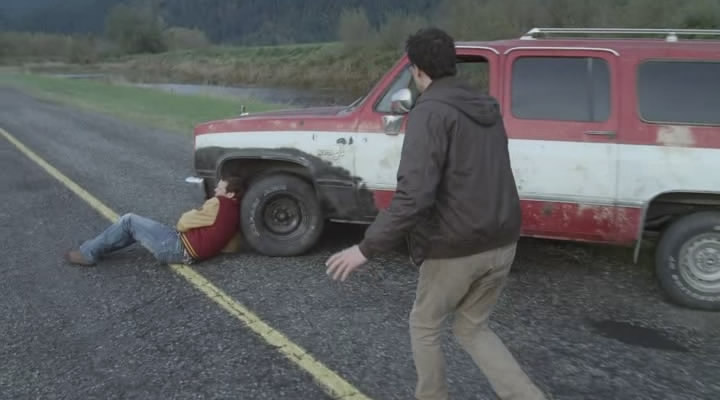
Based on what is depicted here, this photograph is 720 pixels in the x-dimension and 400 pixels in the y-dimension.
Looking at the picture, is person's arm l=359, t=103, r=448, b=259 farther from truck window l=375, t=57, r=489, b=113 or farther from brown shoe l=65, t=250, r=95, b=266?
brown shoe l=65, t=250, r=95, b=266

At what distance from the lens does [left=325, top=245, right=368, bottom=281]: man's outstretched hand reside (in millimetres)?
3143

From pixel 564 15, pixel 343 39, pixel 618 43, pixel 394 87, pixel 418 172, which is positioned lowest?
pixel 418 172

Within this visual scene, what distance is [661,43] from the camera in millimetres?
5598

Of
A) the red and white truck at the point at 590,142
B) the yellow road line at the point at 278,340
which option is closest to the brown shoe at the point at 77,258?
the yellow road line at the point at 278,340

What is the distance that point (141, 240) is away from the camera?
6.04m

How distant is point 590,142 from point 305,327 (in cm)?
261

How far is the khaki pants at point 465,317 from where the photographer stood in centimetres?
323

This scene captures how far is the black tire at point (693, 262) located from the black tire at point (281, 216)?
9.54 ft

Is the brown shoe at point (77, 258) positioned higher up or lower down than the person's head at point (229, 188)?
lower down

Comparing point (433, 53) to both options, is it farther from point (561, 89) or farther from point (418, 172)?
point (561, 89)

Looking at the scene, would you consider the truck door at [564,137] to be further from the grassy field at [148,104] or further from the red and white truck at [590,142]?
the grassy field at [148,104]

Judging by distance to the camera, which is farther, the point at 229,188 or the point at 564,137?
the point at 229,188

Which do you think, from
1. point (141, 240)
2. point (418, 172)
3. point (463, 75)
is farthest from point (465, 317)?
point (141, 240)

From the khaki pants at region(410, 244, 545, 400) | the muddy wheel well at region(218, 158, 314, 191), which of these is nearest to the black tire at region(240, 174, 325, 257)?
the muddy wheel well at region(218, 158, 314, 191)
